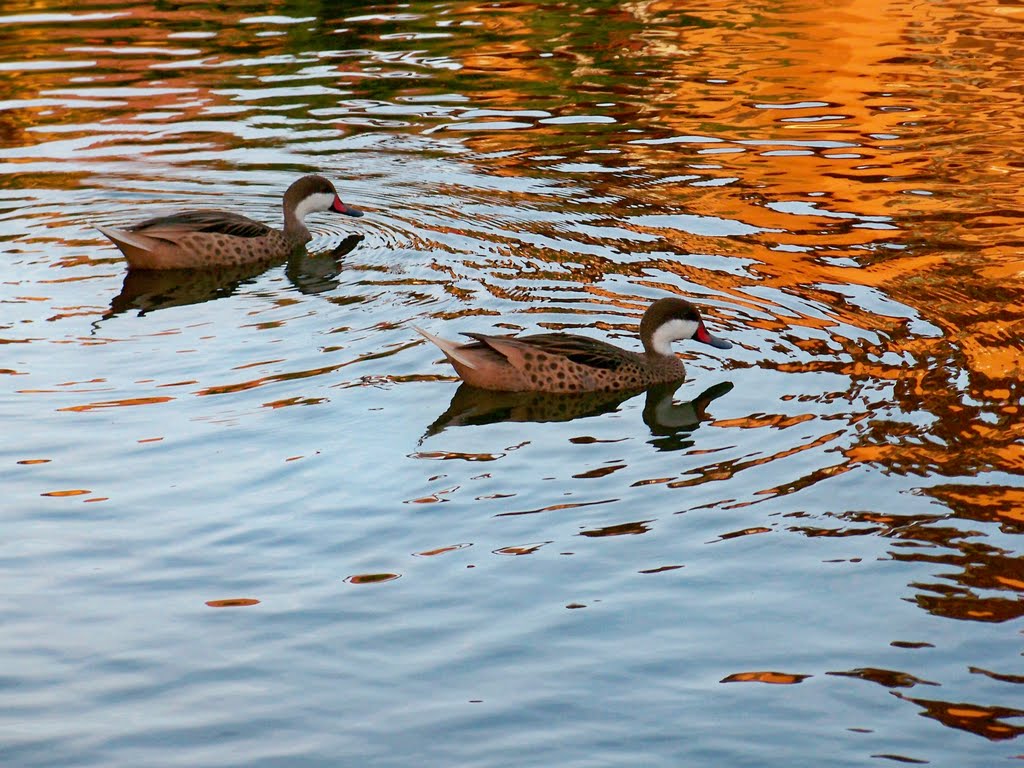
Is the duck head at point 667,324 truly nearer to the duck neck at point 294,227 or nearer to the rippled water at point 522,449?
the rippled water at point 522,449

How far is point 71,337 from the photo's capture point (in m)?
10.4

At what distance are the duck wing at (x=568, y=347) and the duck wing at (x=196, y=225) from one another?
353cm

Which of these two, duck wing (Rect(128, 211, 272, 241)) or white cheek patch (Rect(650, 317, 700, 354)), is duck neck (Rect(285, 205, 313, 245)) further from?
white cheek patch (Rect(650, 317, 700, 354))

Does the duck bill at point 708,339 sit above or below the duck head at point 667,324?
below

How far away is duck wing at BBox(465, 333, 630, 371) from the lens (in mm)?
9281

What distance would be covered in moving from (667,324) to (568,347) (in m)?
0.75

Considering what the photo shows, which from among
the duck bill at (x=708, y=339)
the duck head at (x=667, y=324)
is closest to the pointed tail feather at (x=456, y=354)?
the duck head at (x=667, y=324)

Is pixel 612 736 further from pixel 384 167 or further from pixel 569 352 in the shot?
pixel 384 167

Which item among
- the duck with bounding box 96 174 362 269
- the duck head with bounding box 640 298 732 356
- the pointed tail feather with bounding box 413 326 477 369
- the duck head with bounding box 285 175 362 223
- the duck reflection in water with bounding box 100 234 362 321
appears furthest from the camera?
the duck head with bounding box 285 175 362 223

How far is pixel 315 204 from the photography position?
42.9 feet

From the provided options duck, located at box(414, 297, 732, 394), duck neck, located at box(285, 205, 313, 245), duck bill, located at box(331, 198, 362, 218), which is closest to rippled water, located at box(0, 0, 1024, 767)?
duck, located at box(414, 297, 732, 394)

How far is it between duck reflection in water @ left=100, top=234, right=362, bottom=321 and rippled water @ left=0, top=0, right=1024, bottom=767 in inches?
2.2

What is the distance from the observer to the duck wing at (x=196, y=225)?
12.0m

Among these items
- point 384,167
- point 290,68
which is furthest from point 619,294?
point 290,68
